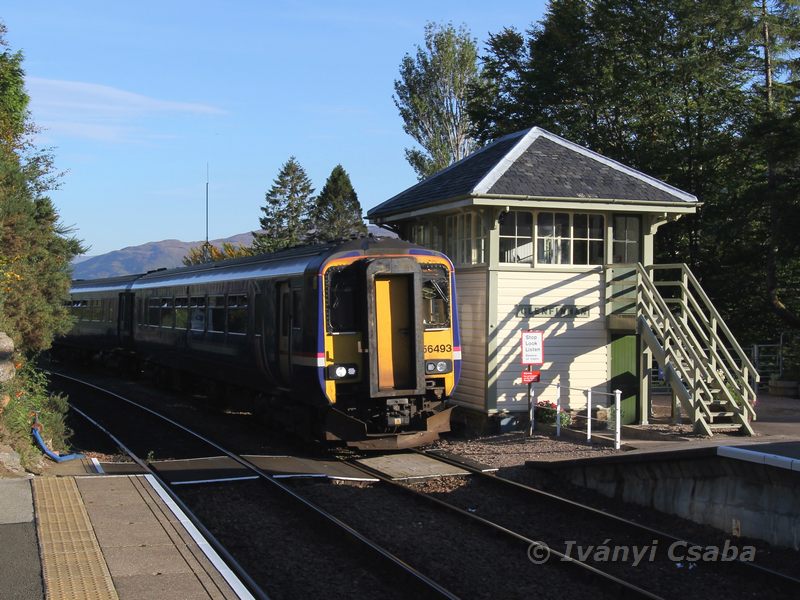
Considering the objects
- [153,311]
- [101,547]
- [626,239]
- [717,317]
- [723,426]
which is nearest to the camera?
[101,547]

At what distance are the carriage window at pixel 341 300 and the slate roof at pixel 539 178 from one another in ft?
11.4

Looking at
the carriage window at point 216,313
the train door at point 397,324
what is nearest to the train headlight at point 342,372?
the train door at point 397,324

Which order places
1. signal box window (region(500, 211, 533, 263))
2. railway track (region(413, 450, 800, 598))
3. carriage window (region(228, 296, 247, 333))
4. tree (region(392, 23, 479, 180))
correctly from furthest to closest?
tree (region(392, 23, 479, 180)) < signal box window (region(500, 211, 533, 263)) < carriage window (region(228, 296, 247, 333)) < railway track (region(413, 450, 800, 598))

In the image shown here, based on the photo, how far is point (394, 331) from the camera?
1268 centimetres

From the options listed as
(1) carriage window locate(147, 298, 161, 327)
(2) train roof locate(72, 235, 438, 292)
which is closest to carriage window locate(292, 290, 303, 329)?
(2) train roof locate(72, 235, 438, 292)

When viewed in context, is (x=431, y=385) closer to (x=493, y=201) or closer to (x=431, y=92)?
(x=493, y=201)

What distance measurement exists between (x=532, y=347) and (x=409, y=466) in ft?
10.7

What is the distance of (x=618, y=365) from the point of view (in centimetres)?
1630

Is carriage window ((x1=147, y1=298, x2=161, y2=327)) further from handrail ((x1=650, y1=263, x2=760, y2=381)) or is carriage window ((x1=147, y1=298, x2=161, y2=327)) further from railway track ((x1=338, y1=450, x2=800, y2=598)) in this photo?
handrail ((x1=650, y1=263, x2=760, y2=381))

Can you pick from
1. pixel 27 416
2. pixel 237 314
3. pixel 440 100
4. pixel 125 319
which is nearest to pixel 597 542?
pixel 27 416

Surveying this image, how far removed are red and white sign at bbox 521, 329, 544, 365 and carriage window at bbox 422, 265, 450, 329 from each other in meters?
1.81

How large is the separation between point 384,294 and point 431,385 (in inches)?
60.0

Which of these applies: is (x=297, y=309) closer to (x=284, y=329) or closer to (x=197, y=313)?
(x=284, y=329)

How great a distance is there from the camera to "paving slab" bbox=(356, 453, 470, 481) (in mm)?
11797
